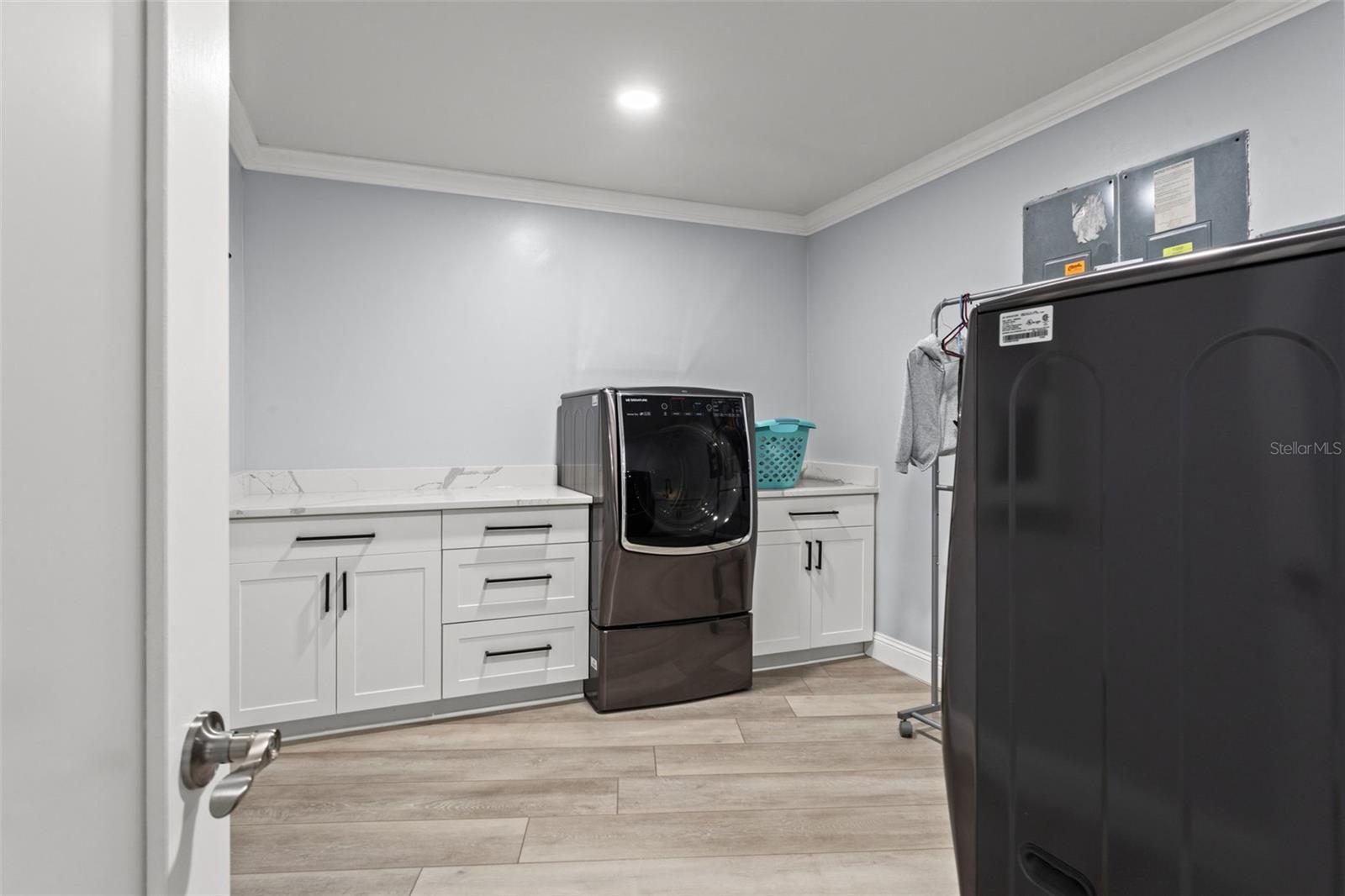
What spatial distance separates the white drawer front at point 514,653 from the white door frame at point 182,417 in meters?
2.48

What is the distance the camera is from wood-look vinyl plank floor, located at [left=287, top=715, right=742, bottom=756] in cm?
274

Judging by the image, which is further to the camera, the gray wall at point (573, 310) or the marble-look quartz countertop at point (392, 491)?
the gray wall at point (573, 310)

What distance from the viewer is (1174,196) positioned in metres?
2.39

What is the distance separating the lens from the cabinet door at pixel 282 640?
2668 millimetres

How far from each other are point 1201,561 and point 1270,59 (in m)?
2.28

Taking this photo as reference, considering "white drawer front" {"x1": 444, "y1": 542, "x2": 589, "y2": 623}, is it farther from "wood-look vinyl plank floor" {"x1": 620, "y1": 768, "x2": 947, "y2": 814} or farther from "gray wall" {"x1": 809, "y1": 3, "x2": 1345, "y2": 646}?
"gray wall" {"x1": 809, "y1": 3, "x2": 1345, "y2": 646}

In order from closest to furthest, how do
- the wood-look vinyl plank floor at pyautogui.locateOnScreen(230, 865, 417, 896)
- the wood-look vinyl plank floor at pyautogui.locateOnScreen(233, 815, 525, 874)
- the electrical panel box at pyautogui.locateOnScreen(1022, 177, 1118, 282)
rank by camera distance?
the wood-look vinyl plank floor at pyautogui.locateOnScreen(230, 865, 417, 896)
the wood-look vinyl plank floor at pyautogui.locateOnScreen(233, 815, 525, 874)
the electrical panel box at pyautogui.locateOnScreen(1022, 177, 1118, 282)

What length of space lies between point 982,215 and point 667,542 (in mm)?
1918

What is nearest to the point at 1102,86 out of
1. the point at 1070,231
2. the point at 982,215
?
the point at 1070,231

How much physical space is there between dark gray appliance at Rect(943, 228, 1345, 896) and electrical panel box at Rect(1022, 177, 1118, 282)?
2.04 metres

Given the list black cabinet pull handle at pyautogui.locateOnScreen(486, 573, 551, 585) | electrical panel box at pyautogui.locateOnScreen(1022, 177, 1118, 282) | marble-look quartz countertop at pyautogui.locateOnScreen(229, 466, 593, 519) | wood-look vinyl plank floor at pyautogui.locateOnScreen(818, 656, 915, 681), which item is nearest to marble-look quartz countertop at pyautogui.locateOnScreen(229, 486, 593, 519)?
marble-look quartz countertop at pyautogui.locateOnScreen(229, 466, 593, 519)

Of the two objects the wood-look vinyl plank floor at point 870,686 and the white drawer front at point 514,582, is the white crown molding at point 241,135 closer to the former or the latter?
the white drawer front at point 514,582

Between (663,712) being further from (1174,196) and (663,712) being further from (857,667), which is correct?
(1174,196)

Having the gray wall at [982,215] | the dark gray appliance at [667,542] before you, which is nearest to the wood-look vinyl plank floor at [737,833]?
the dark gray appliance at [667,542]
